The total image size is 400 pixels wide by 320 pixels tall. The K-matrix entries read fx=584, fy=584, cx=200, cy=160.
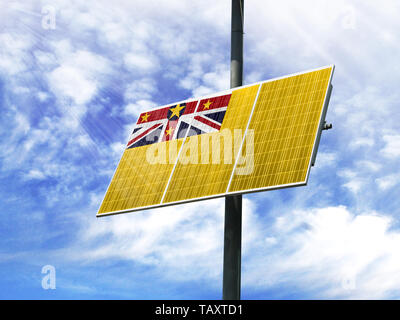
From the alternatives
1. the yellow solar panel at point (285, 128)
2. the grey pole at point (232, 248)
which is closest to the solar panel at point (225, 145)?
the yellow solar panel at point (285, 128)

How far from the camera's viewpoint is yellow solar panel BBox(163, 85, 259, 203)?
54.2ft

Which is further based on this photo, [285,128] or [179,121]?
[179,121]

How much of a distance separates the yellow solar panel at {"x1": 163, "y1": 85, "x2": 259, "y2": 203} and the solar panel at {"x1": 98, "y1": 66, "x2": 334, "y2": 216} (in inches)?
1.3

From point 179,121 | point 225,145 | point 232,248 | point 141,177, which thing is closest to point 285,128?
point 225,145

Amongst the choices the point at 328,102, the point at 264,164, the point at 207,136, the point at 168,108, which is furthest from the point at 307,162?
the point at 168,108

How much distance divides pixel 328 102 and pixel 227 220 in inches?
175

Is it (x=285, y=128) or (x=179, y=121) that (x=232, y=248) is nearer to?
(x=285, y=128)

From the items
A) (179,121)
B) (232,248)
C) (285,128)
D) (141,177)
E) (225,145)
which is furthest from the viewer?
(179,121)

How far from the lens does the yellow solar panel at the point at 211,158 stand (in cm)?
1652

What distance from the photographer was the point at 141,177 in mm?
18562

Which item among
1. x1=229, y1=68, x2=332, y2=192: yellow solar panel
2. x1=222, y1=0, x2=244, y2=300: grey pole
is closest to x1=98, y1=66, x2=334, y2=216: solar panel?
x1=229, y1=68, x2=332, y2=192: yellow solar panel

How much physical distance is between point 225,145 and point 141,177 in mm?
3102
